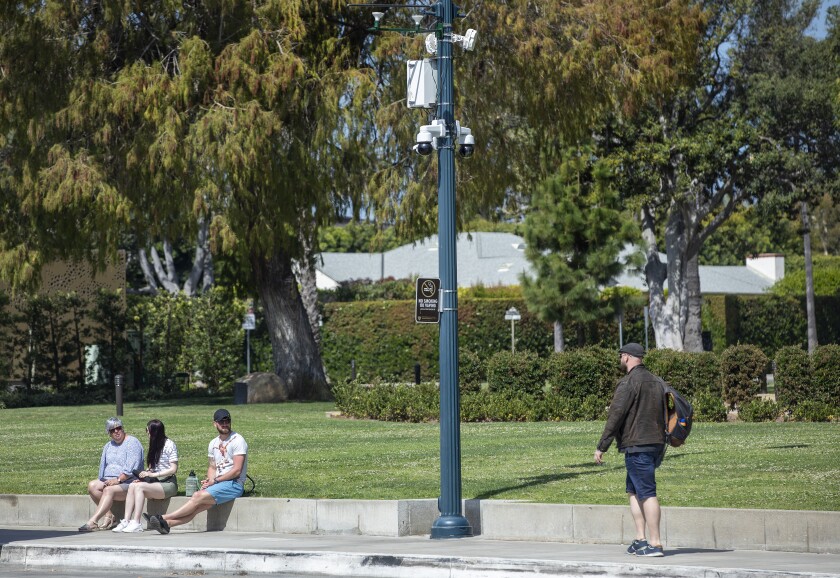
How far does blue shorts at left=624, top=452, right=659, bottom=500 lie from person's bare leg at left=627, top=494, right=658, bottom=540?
0.07 m

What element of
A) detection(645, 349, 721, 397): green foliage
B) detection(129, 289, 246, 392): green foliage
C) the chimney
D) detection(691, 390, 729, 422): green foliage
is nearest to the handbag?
detection(691, 390, 729, 422): green foliage

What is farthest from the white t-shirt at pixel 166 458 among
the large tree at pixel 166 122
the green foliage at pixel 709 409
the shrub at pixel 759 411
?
the large tree at pixel 166 122

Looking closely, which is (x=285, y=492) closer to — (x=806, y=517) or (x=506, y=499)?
(x=506, y=499)

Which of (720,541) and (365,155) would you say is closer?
(720,541)

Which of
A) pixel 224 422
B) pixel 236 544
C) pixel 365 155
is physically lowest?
pixel 236 544

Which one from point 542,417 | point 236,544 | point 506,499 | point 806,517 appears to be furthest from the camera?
point 542,417

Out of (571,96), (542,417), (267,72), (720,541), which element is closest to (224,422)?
(720,541)

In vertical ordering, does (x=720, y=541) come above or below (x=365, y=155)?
below

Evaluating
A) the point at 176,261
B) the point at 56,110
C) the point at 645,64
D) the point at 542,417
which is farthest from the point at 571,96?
the point at 176,261

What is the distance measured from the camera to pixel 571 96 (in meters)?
31.2

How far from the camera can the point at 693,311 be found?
47062mm

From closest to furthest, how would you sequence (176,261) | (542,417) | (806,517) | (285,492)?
(806,517) < (285,492) < (542,417) < (176,261)

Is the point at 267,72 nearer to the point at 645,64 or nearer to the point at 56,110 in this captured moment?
the point at 56,110

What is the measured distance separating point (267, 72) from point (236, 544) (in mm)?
18134
